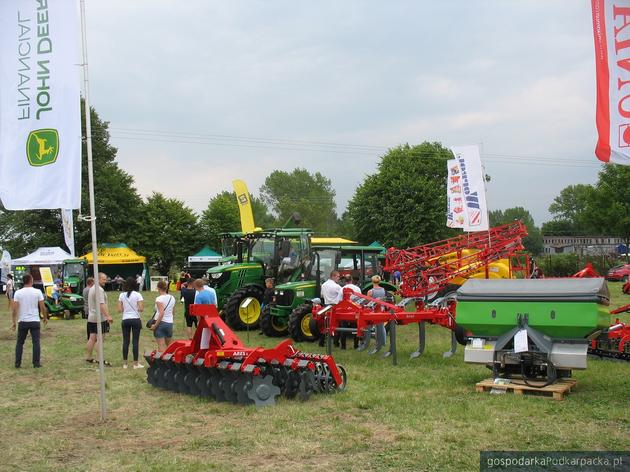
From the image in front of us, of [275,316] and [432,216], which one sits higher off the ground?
[432,216]

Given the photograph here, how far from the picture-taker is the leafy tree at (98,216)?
42.5 meters

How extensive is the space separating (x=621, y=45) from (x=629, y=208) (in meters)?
43.0

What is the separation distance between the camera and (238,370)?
7961 mm

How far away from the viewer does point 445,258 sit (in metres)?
19.1

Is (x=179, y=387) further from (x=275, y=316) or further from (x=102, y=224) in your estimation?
→ (x=102, y=224)

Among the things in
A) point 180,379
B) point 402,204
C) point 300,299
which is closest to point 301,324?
point 300,299

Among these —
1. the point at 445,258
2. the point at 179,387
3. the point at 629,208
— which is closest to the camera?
the point at 179,387

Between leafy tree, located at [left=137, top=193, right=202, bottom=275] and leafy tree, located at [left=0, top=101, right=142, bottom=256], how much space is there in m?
1.52

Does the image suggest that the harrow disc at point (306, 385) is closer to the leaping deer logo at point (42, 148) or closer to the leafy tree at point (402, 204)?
the leaping deer logo at point (42, 148)

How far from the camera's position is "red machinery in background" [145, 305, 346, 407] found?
798 cm

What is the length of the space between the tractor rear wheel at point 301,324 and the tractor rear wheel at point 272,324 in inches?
46.4

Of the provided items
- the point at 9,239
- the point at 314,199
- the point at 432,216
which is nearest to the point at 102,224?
the point at 9,239

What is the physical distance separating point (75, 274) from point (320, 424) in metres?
23.4

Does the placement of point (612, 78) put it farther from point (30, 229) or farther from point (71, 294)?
point (30, 229)
